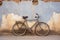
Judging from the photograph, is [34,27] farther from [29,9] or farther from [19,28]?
[29,9]

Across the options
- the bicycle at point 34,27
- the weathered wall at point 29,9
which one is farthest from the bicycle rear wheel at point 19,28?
the weathered wall at point 29,9

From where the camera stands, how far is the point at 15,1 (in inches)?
463

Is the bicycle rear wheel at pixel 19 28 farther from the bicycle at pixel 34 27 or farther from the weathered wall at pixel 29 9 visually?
Answer: the weathered wall at pixel 29 9

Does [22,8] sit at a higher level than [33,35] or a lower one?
higher

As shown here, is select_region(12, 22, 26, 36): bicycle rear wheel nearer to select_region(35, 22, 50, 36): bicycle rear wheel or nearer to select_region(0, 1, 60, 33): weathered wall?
select_region(0, 1, 60, 33): weathered wall

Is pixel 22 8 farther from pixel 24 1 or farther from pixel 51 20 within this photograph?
pixel 51 20

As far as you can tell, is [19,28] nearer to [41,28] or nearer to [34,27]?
[34,27]

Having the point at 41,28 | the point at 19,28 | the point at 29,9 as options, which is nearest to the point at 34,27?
the point at 41,28

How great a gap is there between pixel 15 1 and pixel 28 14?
0.91 m

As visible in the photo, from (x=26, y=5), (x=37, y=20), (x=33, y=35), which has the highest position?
(x=26, y=5)

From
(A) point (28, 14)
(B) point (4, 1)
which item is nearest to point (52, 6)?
(A) point (28, 14)

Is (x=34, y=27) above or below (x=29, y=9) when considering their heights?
below


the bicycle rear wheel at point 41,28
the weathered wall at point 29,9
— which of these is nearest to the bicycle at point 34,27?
the bicycle rear wheel at point 41,28

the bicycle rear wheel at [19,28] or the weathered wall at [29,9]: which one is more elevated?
the weathered wall at [29,9]
